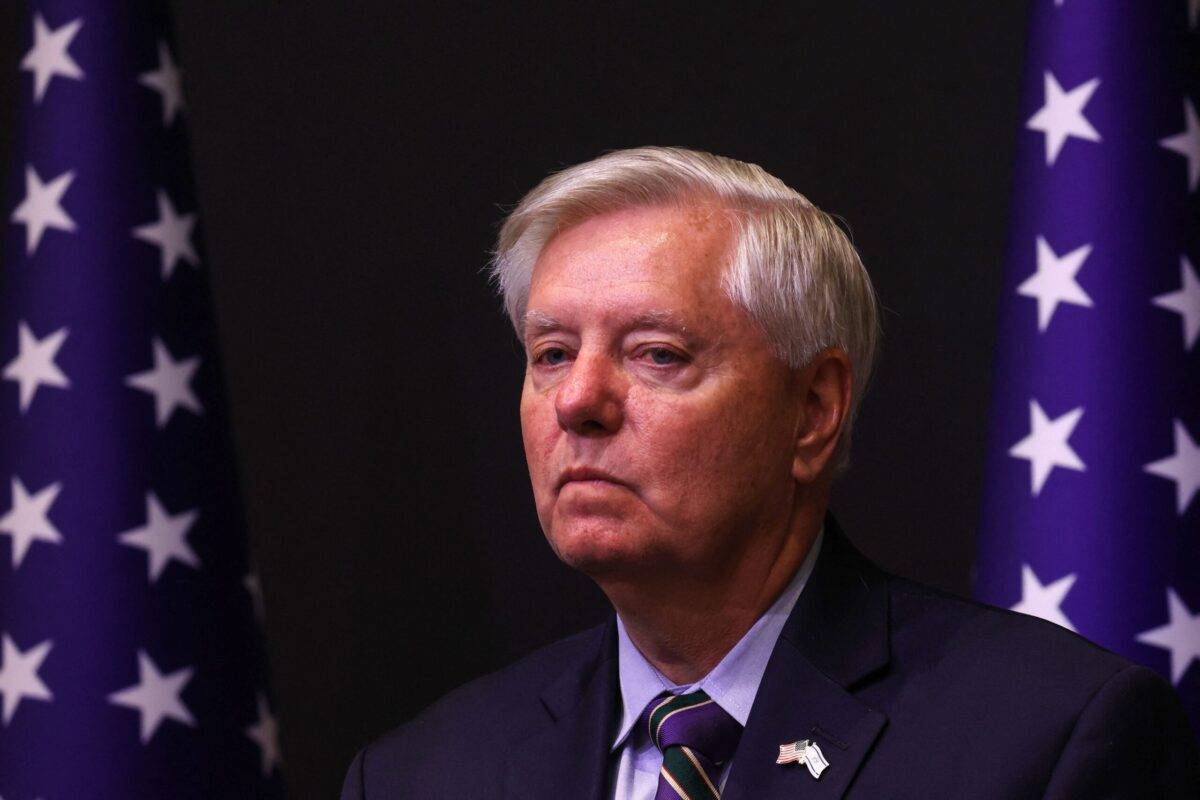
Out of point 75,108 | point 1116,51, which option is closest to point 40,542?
point 75,108

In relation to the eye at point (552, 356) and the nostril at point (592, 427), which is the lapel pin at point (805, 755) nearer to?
the nostril at point (592, 427)

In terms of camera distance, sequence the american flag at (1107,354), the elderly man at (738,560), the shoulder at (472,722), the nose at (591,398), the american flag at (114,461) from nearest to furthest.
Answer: the elderly man at (738,560)
the nose at (591,398)
the shoulder at (472,722)
the american flag at (1107,354)
the american flag at (114,461)

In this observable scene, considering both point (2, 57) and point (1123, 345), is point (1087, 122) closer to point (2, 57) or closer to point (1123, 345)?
point (1123, 345)

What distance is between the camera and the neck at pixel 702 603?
2066 mm

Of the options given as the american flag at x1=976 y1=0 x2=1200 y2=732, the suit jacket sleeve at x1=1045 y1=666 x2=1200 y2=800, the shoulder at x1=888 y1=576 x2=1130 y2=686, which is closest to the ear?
the shoulder at x1=888 y1=576 x2=1130 y2=686

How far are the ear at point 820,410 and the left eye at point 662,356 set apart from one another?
0.68 feet

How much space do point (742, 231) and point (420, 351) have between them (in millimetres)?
1618

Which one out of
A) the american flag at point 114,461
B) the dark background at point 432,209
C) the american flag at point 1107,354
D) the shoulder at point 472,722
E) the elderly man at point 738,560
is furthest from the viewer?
the dark background at point 432,209

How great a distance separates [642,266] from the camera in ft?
6.76

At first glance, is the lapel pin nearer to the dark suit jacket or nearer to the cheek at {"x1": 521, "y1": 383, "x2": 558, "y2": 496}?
the dark suit jacket

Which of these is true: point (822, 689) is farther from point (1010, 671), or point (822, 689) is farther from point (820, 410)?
point (820, 410)

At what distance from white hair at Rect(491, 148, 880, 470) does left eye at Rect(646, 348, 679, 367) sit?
0.11 metres

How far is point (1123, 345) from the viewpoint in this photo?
9.12 feet

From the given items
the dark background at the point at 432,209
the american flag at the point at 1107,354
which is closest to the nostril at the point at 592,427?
the american flag at the point at 1107,354
